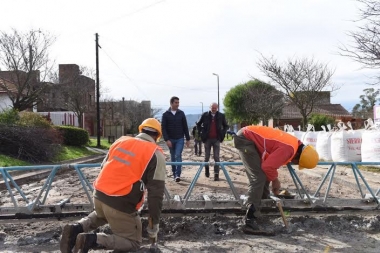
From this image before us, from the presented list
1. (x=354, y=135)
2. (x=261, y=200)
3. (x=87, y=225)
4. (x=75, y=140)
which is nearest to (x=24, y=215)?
(x=87, y=225)

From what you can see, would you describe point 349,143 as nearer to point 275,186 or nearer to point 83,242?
point 275,186

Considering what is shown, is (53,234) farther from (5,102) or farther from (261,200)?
(5,102)

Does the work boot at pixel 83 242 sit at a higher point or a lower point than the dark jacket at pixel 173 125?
lower

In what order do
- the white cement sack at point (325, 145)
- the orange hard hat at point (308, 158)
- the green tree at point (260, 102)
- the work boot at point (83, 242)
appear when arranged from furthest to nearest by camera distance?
1. the green tree at point (260, 102)
2. the white cement sack at point (325, 145)
3. the orange hard hat at point (308, 158)
4. the work boot at point (83, 242)

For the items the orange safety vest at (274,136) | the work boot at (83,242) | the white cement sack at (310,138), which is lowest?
the work boot at (83,242)

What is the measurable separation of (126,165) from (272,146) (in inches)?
74.0

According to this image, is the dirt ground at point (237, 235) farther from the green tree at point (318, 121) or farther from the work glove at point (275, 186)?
the green tree at point (318, 121)

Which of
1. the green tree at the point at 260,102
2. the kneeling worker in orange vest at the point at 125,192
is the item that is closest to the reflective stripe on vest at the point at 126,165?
the kneeling worker in orange vest at the point at 125,192

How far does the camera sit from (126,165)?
147 inches

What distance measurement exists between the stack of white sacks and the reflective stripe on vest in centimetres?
842

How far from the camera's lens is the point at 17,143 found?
14695 mm

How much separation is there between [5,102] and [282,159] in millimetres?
30040

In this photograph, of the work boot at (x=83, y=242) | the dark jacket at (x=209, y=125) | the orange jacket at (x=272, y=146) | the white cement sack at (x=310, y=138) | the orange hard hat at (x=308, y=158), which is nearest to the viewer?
the work boot at (x=83, y=242)

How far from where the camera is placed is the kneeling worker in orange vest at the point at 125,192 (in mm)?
3742
